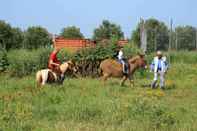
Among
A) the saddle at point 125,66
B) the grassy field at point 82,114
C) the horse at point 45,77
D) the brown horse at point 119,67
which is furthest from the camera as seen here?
the brown horse at point 119,67

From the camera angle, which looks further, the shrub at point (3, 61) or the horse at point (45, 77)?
the shrub at point (3, 61)

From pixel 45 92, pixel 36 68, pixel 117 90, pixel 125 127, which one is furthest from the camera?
pixel 36 68

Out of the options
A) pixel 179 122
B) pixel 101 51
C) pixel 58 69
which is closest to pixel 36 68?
pixel 101 51

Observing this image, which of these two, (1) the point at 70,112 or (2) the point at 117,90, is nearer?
(1) the point at 70,112

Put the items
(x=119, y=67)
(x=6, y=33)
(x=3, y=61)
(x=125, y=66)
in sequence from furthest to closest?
1. (x=6, y=33)
2. (x=3, y=61)
3. (x=119, y=67)
4. (x=125, y=66)

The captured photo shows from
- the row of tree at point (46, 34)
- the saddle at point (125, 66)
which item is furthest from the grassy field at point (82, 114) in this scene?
the row of tree at point (46, 34)

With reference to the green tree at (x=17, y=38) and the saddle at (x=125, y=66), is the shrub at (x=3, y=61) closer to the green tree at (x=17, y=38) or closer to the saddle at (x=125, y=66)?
the saddle at (x=125, y=66)

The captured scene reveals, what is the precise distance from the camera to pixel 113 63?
80.3 feet

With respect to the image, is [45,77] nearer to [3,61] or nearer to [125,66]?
[125,66]

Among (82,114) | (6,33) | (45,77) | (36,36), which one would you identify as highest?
(6,33)

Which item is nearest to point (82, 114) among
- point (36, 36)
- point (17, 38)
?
point (17, 38)

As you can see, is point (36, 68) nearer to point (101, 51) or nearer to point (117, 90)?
point (101, 51)

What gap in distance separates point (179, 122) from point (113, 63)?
43.6 feet

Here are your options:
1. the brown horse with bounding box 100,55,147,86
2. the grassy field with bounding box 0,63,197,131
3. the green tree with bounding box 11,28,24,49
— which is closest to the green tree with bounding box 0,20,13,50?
the green tree with bounding box 11,28,24,49
